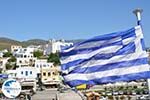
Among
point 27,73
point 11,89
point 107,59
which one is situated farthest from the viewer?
point 27,73

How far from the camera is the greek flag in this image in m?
7.83

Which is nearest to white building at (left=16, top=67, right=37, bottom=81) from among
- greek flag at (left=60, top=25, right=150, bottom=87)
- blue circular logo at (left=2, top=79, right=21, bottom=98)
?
blue circular logo at (left=2, top=79, right=21, bottom=98)

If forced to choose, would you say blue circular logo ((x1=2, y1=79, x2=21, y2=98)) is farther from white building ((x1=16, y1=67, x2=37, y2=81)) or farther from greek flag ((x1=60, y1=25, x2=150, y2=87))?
white building ((x1=16, y1=67, x2=37, y2=81))

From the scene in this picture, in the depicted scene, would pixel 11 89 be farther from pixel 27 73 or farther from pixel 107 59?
pixel 27 73

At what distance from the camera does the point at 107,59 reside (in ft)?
26.9

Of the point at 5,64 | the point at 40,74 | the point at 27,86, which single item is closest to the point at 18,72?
the point at 40,74

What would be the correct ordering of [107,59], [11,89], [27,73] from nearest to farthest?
[107,59] < [11,89] < [27,73]

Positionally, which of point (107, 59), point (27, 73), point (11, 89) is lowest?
point (11, 89)

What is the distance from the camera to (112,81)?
8.00 m

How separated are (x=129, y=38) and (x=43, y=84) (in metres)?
73.3

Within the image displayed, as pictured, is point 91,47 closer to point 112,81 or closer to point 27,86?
point 112,81

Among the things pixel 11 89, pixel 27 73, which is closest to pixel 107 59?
pixel 11 89

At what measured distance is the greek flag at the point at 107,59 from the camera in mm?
7832

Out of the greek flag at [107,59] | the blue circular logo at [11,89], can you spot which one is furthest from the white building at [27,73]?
the greek flag at [107,59]
